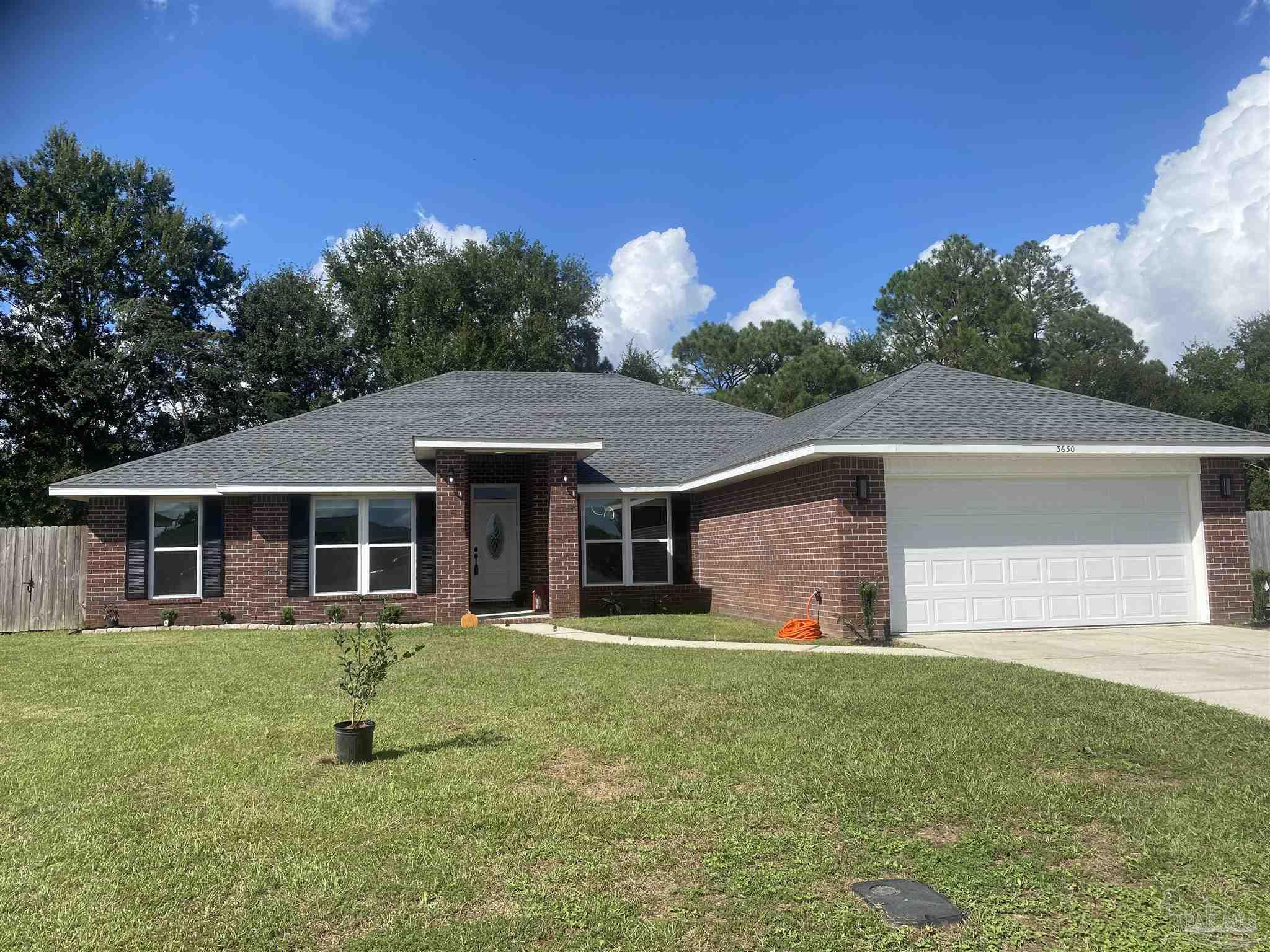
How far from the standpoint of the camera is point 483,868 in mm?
4020

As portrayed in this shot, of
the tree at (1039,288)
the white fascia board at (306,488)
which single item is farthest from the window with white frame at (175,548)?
the tree at (1039,288)

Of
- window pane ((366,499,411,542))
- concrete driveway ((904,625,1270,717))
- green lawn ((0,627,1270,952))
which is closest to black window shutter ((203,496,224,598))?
window pane ((366,499,411,542))

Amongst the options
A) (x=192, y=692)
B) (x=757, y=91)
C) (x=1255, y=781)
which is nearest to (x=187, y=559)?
(x=192, y=692)

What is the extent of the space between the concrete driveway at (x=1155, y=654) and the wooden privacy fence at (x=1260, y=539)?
3.05 metres

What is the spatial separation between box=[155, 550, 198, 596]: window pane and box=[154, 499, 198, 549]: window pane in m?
0.21

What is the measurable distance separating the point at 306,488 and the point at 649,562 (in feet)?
A: 22.6

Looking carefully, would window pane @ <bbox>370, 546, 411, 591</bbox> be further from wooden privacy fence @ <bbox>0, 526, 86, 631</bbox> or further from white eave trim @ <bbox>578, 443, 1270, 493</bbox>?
white eave trim @ <bbox>578, 443, 1270, 493</bbox>

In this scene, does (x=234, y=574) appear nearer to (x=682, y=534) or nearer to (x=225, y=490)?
(x=225, y=490)

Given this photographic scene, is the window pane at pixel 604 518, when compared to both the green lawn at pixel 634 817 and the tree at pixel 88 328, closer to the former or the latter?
the green lawn at pixel 634 817

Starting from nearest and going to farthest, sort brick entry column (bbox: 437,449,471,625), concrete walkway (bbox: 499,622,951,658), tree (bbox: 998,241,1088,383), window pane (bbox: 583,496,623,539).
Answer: concrete walkway (bbox: 499,622,951,658), brick entry column (bbox: 437,449,471,625), window pane (bbox: 583,496,623,539), tree (bbox: 998,241,1088,383)

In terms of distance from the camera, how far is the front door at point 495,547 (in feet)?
61.3

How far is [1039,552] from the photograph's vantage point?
1294 cm

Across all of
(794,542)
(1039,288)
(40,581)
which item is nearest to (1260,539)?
(794,542)

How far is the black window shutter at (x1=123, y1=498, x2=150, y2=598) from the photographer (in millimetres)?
16594
